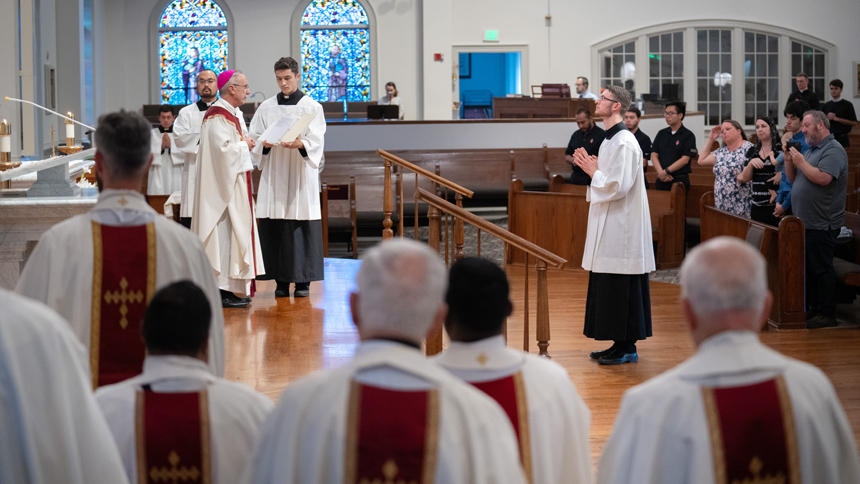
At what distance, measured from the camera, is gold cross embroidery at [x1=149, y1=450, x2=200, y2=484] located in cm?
174

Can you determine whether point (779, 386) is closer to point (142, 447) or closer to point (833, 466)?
point (833, 466)

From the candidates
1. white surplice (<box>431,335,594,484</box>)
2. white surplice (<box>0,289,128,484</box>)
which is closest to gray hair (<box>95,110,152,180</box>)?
white surplice (<box>0,289,128,484</box>)

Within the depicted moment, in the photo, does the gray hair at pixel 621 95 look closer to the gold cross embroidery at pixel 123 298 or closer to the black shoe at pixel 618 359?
the black shoe at pixel 618 359

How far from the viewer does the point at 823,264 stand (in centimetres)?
604

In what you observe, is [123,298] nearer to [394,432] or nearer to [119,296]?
[119,296]

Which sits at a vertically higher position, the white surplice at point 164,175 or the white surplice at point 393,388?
the white surplice at point 164,175

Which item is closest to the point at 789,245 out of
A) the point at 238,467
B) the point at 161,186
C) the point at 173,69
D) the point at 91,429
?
the point at 238,467

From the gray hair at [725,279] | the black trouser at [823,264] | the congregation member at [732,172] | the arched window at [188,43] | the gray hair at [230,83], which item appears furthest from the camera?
the arched window at [188,43]

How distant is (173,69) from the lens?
1712 centimetres

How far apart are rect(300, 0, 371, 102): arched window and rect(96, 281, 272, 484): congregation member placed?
51.8ft

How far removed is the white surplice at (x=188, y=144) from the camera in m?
6.05

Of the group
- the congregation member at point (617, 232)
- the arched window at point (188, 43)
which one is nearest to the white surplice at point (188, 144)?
the congregation member at point (617, 232)

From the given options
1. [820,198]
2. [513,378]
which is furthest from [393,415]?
[820,198]

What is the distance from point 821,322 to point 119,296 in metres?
5.17
